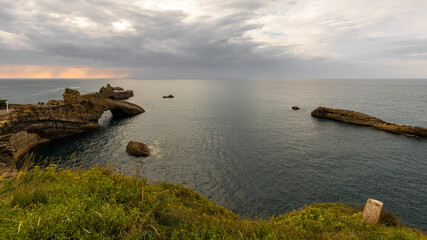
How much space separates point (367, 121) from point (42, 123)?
80.4 meters

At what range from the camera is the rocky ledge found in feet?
88.9

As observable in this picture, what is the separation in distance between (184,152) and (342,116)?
5336cm

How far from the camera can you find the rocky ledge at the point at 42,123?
→ 27094 millimetres

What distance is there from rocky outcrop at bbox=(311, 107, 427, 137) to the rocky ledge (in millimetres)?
70559

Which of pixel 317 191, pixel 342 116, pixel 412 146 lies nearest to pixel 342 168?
pixel 317 191

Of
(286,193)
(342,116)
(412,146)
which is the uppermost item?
(342,116)

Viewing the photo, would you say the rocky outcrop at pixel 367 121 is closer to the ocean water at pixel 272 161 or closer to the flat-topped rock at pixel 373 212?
the ocean water at pixel 272 161

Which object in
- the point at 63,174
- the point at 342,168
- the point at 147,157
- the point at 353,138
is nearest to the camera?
the point at 63,174

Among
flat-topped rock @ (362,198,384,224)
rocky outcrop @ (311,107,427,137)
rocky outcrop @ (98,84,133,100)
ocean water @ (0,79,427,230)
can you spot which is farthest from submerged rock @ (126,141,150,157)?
rocky outcrop @ (98,84,133,100)

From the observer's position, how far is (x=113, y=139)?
3909 centimetres

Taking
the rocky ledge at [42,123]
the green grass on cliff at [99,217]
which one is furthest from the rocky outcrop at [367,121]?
the rocky ledge at [42,123]

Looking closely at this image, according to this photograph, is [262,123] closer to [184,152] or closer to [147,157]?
[184,152]

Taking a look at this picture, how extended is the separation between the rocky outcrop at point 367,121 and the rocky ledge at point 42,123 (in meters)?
70.6

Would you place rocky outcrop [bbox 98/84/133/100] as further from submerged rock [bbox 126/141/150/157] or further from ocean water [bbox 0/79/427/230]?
submerged rock [bbox 126/141/150/157]
